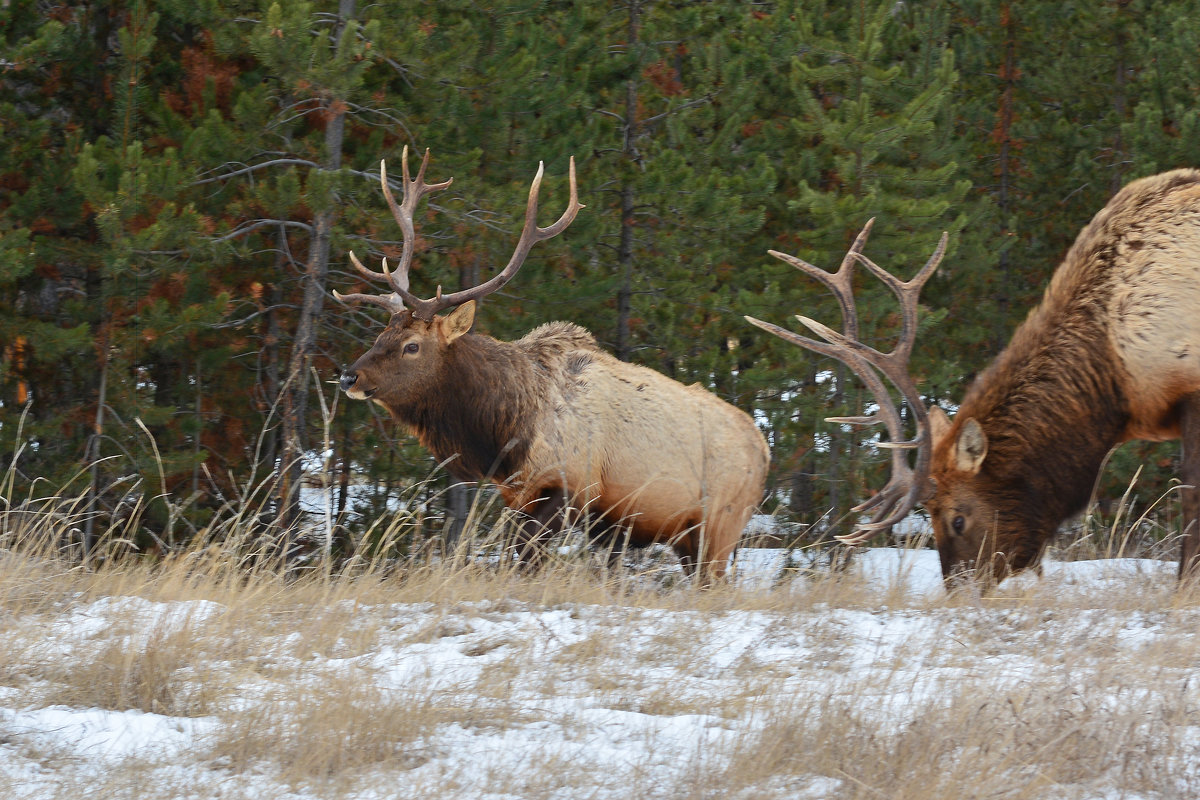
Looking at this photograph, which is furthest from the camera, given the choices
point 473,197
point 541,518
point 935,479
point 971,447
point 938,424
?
point 473,197

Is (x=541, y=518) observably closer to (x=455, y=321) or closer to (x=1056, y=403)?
(x=455, y=321)

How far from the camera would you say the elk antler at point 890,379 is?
6609 mm

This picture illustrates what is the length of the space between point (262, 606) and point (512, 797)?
2016 mm

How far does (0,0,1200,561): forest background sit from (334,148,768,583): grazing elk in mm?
820

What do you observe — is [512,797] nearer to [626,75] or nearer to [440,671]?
[440,671]

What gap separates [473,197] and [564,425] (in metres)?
3.21

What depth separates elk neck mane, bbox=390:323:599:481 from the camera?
7805mm

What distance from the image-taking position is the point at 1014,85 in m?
15.9

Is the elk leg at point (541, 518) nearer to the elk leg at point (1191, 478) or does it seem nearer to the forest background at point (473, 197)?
the forest background at point (473, 197)

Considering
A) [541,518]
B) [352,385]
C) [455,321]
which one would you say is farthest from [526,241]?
[541,518]

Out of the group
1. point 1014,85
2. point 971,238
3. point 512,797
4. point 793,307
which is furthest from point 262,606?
point 1014,85

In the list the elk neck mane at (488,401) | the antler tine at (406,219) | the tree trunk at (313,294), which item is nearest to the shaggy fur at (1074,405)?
the elk neck mane at (488,401)

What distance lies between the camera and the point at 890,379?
22.4 feet

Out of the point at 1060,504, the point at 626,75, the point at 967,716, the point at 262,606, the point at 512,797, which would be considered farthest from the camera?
the point at 626,75
